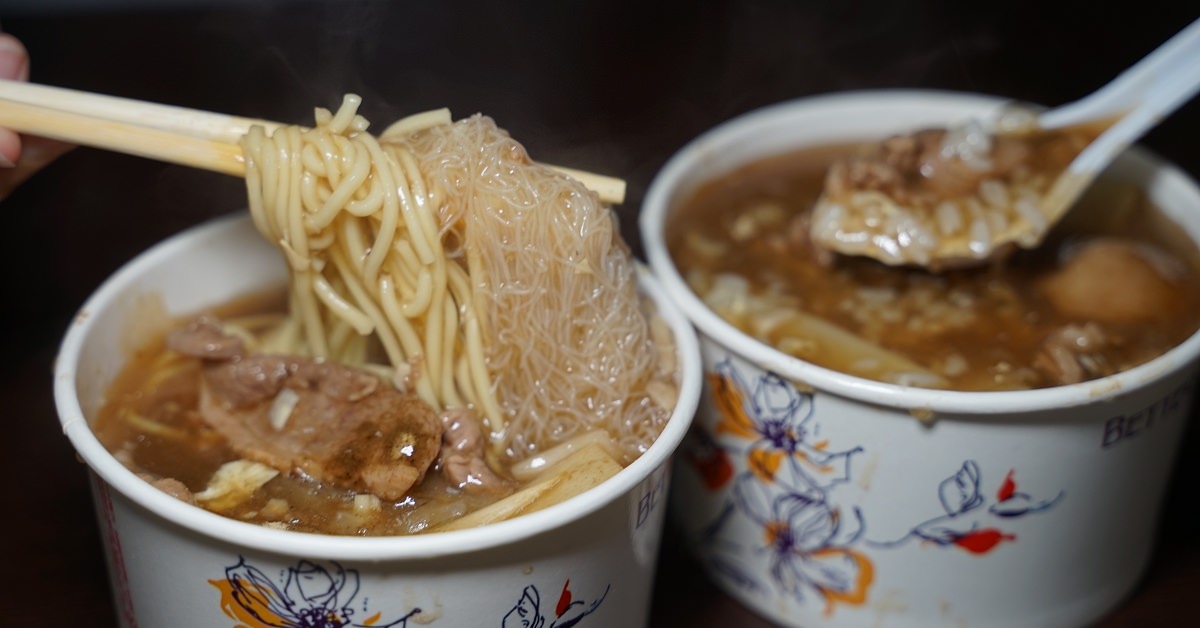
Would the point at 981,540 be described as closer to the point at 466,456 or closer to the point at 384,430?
the point at 466,456

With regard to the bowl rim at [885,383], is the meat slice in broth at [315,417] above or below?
below

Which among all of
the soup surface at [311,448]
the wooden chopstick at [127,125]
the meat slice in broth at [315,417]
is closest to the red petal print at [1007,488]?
the soup surface at [311,448]

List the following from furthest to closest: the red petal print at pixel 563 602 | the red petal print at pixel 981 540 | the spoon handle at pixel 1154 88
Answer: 1. the spoon handle at pixel 1154 88
2. the red petal print at pixel 981 540
3. the red petal print at pixel 563 602

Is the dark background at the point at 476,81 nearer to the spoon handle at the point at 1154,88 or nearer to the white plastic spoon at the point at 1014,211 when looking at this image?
the white plastic spoon at the point at 1014,211

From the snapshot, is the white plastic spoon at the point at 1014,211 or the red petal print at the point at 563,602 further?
the white plastic spoon at the point at 1014,211

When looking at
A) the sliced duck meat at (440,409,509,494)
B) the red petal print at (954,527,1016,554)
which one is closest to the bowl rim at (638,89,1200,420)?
the red petal print at (954,527,1016,554)

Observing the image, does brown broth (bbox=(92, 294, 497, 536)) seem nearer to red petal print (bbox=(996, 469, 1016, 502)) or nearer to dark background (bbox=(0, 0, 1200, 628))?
dark background (bbox=(0, 0, 1200, 628))
